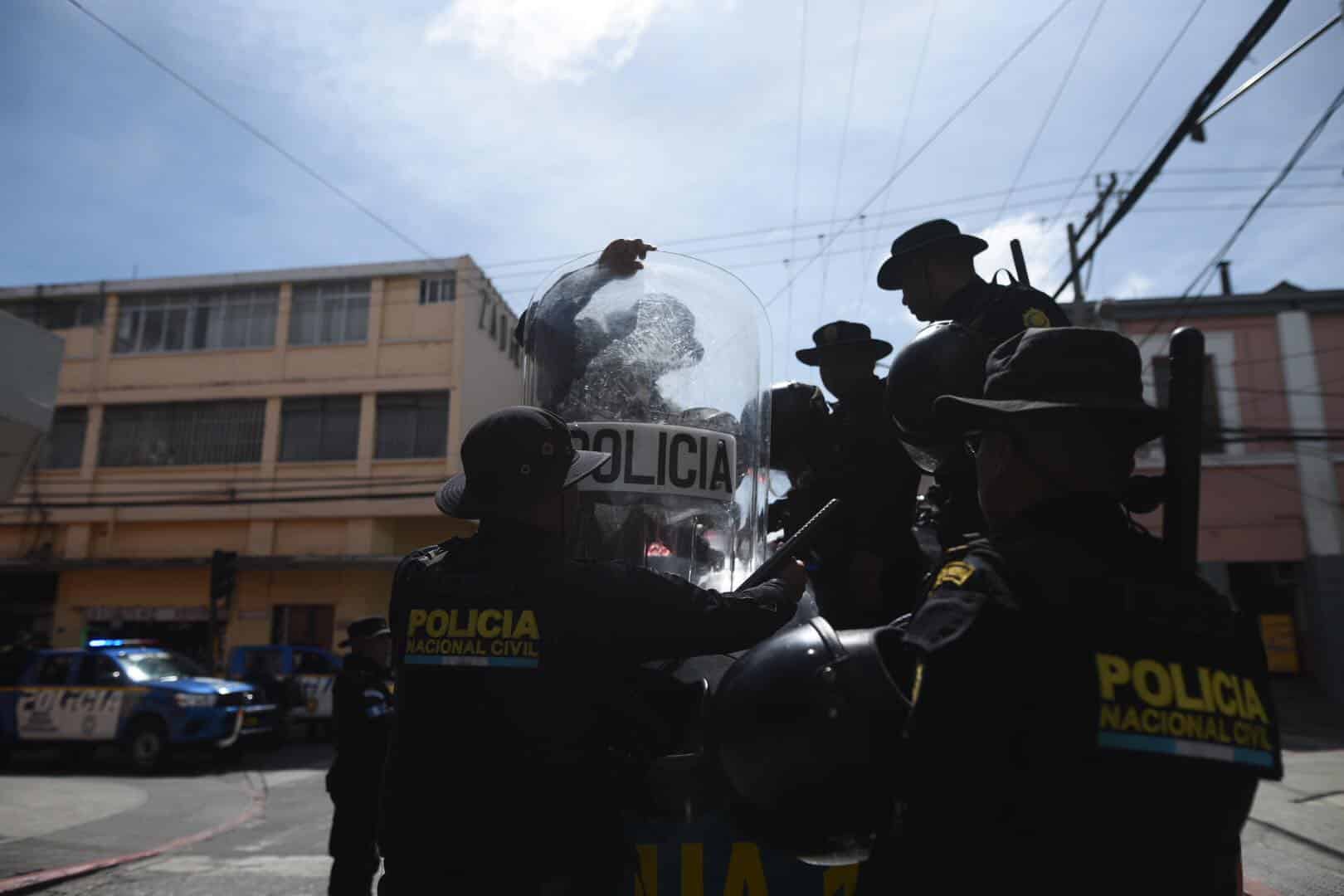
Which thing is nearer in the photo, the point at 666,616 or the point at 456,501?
the point at 666,616

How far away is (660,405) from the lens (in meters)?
2.79

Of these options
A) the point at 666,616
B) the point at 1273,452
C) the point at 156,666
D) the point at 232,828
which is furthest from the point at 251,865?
the point at 1273,452

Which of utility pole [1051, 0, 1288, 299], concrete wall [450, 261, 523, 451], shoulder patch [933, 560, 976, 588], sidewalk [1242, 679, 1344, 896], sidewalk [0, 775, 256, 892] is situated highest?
concrete wall [450, 261, 523, 451]

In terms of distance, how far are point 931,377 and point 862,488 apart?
3.09 ft

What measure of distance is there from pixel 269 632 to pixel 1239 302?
23497 millimetres

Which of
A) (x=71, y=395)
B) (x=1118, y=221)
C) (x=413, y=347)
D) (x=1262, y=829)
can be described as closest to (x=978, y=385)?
(x=1262, y=829)

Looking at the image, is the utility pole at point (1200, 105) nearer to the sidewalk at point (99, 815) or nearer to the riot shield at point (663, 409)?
the riot shield at point (663, 409)

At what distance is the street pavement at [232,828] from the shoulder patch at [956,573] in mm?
4014

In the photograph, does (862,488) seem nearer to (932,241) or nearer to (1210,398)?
(932,241)

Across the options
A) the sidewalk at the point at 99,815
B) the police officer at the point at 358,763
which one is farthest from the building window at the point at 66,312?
the police officer at the point at 358,763

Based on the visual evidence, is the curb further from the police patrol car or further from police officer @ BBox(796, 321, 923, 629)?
police officer @ BBox(796, 321, 923, 629)

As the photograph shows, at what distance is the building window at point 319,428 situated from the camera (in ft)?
78.1

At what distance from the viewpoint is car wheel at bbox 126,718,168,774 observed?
13.0 meters

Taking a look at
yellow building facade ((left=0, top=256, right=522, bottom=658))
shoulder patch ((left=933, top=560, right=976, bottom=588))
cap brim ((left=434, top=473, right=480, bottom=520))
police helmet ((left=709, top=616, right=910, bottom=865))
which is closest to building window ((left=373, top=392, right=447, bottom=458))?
yellow building facade ((left=0, top=256, right=522, bottom=658))
